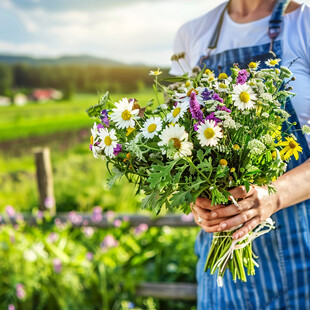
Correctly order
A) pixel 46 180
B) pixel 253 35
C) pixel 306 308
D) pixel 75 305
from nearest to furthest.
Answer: pixel 306 308 < pixel 253 35 < pixel 75 305 < pixel 46 180

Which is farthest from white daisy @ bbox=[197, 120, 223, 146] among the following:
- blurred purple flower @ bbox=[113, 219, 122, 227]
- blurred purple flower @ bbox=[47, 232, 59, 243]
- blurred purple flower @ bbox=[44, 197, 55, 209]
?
blurred purple flower @ bbox=[44, 197, 55, 209]

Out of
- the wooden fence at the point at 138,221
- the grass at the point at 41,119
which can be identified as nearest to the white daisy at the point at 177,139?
the wooden fence at the point at 138,221

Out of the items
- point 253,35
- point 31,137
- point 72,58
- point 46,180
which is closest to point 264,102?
point 253,35

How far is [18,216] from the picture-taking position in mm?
3143

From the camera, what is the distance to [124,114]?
94 cm

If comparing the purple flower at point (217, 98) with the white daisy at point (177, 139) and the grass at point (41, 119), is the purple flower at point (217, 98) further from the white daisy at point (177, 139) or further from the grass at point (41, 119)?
the grass at point (41, 119)

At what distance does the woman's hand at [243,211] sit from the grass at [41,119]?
8.83 m

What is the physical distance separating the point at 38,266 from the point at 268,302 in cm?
188

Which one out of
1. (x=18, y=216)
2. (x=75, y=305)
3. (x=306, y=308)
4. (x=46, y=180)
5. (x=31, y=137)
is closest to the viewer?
(x=306, y=308)

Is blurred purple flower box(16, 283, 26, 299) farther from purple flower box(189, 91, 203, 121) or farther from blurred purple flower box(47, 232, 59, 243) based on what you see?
purple flower box(189, 91, 203, 121)

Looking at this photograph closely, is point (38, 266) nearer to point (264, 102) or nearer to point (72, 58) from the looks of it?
point (264, 102)

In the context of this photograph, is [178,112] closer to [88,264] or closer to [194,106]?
[194,106]

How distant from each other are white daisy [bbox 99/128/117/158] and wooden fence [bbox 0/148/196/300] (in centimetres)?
188

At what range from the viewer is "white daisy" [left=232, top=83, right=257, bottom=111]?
0.87m
